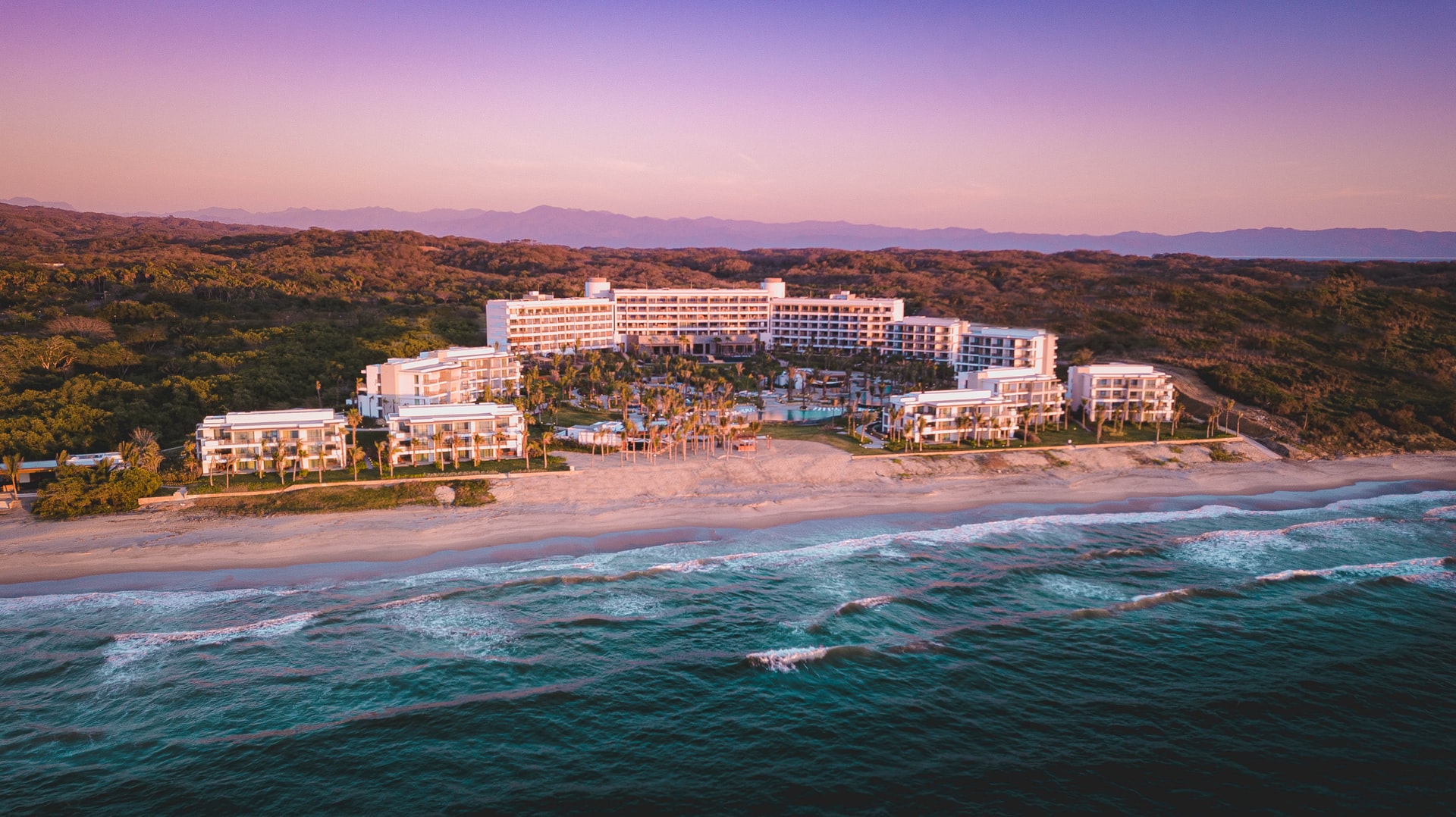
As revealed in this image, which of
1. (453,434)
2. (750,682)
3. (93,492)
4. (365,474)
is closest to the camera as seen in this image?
(750,682)

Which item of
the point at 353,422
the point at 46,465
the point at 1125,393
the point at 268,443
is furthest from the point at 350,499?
the point at 1125,393

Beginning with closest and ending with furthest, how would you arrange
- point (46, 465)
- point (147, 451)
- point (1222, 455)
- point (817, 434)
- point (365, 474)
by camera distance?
point (147, 451) < point (46, 465) < point (365, 474) < point (1222, 455) < point (817, 434)

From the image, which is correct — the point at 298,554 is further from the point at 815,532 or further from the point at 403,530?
the point at 815,532

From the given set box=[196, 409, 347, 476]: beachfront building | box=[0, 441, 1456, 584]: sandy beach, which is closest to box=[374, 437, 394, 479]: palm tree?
box=[196, 409, 347, 476]: beachfront building

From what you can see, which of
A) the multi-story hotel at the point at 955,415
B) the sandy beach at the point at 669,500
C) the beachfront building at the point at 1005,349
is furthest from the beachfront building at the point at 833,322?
the sandy beach at the point at 669,500

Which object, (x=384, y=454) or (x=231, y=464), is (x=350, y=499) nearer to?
(x=384, y=454)

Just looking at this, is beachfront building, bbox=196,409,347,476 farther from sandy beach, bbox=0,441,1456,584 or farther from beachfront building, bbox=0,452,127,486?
sandy beach, bbox=0,441,1456,584

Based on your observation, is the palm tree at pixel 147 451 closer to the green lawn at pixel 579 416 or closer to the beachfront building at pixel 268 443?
the beachfront building at pixel 268 443
